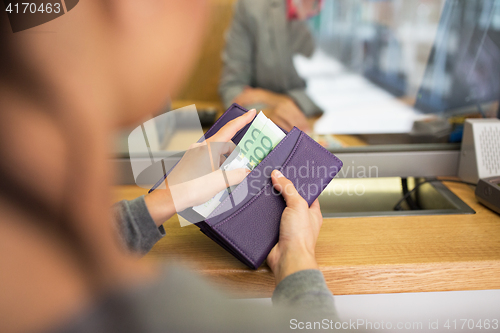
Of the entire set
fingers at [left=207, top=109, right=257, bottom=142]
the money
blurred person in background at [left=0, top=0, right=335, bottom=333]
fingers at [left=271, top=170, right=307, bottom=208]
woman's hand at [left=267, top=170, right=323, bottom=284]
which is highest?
blurred person in background at [left=0, top=0, right=335, bottom=333]

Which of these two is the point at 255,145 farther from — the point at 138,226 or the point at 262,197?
the point at 138,226

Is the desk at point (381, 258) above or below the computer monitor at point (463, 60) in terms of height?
below

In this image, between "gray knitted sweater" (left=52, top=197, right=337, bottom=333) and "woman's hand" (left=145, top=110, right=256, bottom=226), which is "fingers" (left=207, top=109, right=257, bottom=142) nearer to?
"woman's hand" (left=145, top=110, right=256, bottom=226)

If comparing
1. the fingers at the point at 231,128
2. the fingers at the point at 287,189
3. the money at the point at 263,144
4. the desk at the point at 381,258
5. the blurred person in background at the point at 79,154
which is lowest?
the desk at the point at 381,258

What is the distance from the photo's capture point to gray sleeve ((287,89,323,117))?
696 mm

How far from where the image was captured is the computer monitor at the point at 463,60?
2.19 feet

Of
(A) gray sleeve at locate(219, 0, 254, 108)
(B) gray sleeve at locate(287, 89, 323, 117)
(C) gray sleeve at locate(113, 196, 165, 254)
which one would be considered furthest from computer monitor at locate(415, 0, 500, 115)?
(C) gray sleeve at locate(113, 196, 165, 254)

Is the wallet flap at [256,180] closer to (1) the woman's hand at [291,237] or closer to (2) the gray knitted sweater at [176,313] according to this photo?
(1) the woman's hand at [291,237]

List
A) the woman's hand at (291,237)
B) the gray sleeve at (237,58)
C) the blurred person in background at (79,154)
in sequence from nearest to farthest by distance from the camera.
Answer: the blurred person in background at (79,154), the woman's hand at (291,237), the gray sleeve at (237,58)

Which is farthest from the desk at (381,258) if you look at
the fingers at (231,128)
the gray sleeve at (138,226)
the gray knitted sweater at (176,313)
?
the gray knitted sweater at (176,313)

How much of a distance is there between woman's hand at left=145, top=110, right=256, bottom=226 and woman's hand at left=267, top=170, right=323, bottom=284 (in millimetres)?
64

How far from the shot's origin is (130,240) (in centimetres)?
44

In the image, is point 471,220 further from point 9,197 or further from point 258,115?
point 9,197

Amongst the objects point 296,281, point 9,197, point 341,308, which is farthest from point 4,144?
point 341,308
